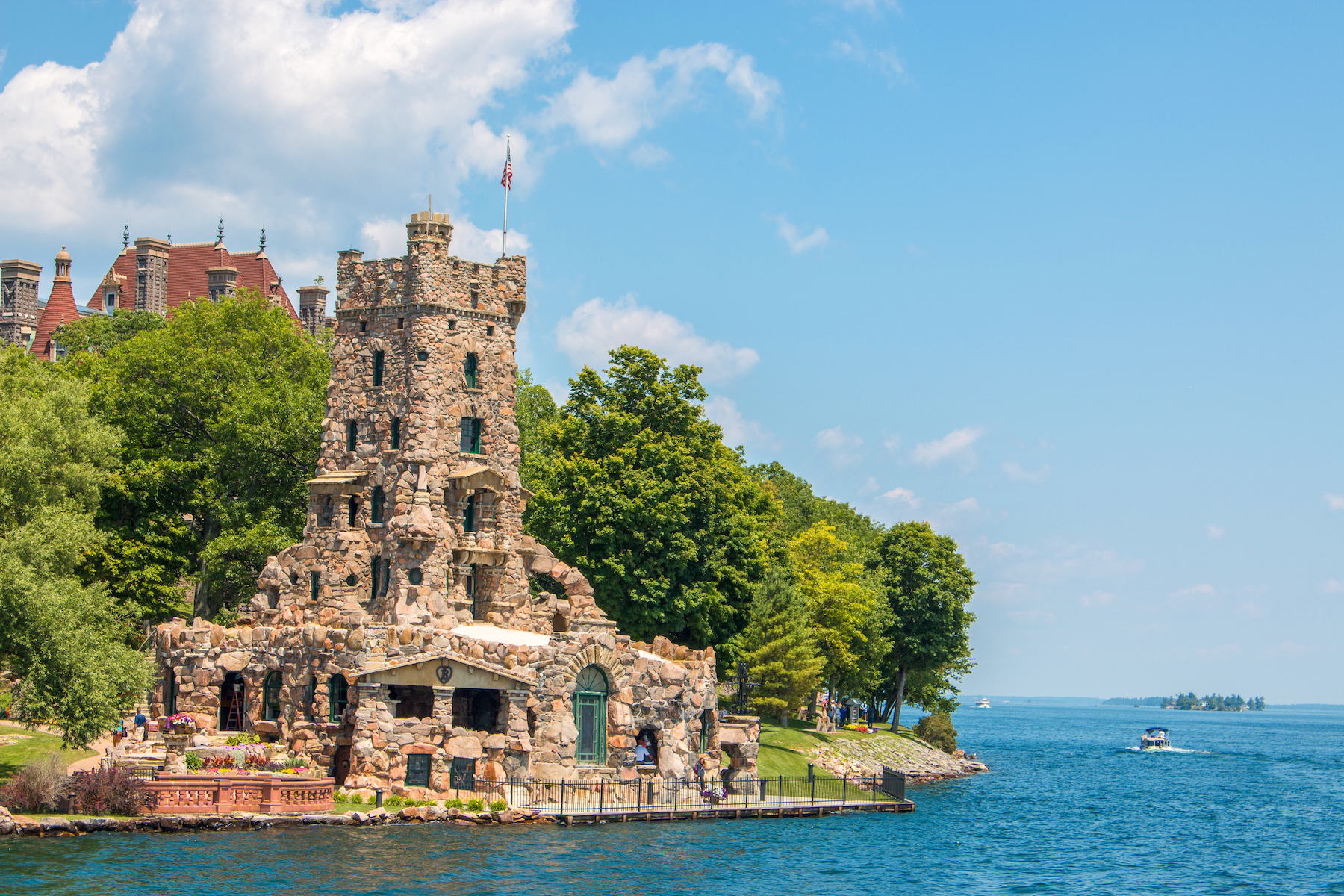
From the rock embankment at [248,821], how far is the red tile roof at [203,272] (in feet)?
267

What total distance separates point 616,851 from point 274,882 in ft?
38.7

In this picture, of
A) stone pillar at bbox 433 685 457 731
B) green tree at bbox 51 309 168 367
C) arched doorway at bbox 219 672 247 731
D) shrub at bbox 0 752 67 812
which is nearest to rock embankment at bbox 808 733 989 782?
stone pillar at bbox 433 685 457 731

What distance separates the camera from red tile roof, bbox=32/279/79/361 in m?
122

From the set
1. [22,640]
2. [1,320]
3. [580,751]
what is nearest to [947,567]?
[580,751]

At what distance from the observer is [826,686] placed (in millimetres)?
92500

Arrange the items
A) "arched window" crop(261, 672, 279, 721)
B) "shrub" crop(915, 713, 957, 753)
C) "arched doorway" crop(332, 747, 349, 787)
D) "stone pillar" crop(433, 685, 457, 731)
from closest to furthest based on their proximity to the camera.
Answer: "stone pillar" crop(433, 685, 457, 731), "arched doorway" crop(332, 747, 349, 787), "arched window" crop(261, 672, 279, 721), "shrub" crop(915, 713, 957, 753)

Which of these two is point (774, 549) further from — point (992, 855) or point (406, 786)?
point (406, 786)

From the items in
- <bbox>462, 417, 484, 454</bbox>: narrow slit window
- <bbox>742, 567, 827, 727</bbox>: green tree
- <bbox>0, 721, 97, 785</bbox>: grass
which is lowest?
<bbox>0, 721, 97, 785</bbox>: grass

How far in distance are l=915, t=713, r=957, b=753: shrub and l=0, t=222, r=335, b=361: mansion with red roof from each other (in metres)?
56.1

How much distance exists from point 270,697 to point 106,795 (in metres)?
11.4

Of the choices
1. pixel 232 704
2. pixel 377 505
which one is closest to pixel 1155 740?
pixel 377 505

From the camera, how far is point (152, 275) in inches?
4737

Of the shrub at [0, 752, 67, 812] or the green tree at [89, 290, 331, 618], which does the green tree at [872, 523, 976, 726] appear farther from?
the shrub at [0, 752, 67, 812]

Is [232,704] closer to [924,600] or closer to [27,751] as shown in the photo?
[27,751]
